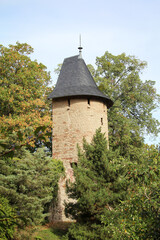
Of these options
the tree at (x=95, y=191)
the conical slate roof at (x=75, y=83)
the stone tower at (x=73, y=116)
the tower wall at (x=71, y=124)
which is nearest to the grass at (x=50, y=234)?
the tree at (x=95, y=191)

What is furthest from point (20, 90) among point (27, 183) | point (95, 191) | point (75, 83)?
point (95, 191)

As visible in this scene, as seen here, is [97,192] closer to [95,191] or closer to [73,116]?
[95,191]

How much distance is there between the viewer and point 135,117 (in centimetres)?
2412

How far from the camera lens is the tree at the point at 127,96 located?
877 inches

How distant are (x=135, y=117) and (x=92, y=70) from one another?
218 inches

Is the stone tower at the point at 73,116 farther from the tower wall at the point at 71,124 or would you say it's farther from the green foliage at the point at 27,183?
the green foliage at the point at 27,183

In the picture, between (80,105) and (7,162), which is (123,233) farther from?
(80,105)

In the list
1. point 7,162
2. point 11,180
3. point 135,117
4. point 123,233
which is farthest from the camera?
point 135,117

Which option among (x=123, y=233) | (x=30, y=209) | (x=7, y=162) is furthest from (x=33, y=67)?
(x=123, y=233)

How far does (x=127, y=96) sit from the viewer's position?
23562 mm

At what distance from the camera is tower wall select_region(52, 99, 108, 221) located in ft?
58.4

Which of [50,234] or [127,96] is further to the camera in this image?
[127,96]

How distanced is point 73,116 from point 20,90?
375 centimetres

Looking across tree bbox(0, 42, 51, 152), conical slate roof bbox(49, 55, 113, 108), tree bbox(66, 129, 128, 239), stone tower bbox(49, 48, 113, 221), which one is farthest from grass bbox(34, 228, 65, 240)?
conical slate roof bbox(49, 55, 113, 108)
